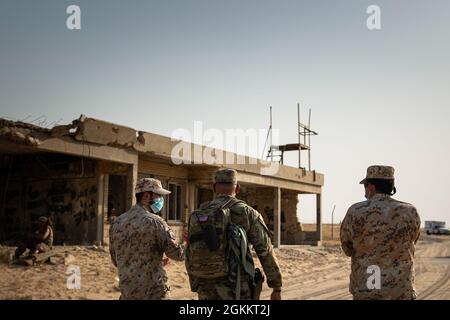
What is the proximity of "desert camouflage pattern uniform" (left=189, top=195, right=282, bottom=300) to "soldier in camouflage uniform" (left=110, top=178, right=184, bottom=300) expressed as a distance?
34cm

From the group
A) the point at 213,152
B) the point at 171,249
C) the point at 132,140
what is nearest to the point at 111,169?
the point at 132,140

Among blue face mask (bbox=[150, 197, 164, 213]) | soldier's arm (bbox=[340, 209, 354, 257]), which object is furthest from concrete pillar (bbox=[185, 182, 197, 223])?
soldier's arm (bbox=[340, 209, 354, 257])

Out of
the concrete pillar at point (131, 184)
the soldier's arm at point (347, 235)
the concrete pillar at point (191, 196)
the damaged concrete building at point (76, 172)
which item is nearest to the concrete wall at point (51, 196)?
the damaged concrete building at point (76, 172)

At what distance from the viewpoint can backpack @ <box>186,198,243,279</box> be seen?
12.2 feet

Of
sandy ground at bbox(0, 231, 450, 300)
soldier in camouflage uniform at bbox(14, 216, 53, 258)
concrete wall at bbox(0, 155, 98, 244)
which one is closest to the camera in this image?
sandy ground at bbox(0, 231, 450, 300)

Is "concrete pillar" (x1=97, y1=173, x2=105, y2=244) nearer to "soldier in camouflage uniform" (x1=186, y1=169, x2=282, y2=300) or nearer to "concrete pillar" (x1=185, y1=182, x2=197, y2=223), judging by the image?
"concrete pillar" (x1=185, y1=182, x2=197, y2=223)

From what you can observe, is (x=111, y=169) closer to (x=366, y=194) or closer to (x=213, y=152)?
(x=213, y=152)

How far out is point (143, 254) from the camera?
4.07 metres

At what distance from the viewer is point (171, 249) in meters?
4.09

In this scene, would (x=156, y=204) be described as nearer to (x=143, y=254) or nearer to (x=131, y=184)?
(x=143, y=254)

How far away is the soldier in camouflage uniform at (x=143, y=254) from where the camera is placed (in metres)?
4.04

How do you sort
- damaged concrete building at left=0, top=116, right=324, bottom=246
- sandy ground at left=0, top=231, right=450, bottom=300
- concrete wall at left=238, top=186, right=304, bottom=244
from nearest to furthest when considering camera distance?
sandy ground at left=0, top=231, right=450, bottom=300
damaged concrete building at left=0, top=116, right=324, bottom=246
concrete wall at left=238, top=186, right=304, bottom=244

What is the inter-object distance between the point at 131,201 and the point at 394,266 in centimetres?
1078
